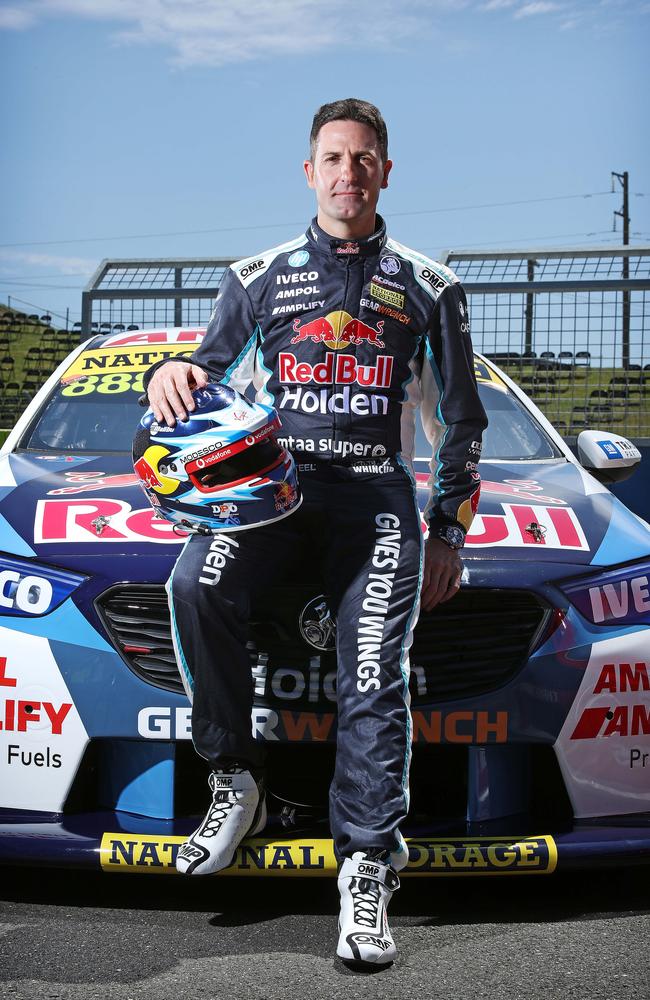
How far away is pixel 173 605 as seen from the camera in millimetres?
2742

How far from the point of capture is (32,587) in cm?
287

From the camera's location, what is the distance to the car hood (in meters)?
2.95

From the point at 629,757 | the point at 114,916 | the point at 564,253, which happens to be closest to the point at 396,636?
the point at 629,757

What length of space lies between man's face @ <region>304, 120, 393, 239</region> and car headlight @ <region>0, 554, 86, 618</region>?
1.08m

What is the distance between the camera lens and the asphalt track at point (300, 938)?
7.85 feet

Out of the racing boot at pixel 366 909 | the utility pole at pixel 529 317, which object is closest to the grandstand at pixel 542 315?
the utility pole at pixel 529 317

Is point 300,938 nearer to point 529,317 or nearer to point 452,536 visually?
point 452,536

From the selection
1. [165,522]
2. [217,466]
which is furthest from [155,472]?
[165,522]

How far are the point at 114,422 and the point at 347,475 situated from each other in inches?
63.1

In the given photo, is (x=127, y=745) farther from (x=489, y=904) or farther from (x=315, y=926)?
(x=489, y=904)

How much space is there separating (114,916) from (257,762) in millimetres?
493

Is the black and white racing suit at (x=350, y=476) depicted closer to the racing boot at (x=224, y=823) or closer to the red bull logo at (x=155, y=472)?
the racing boot at (x=224, y=823)

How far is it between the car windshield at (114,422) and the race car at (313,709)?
114cm

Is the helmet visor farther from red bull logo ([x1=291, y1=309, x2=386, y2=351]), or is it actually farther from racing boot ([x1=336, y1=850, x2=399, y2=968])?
racing boot ([x1=336, y1=850, x2=399, y2=968])
